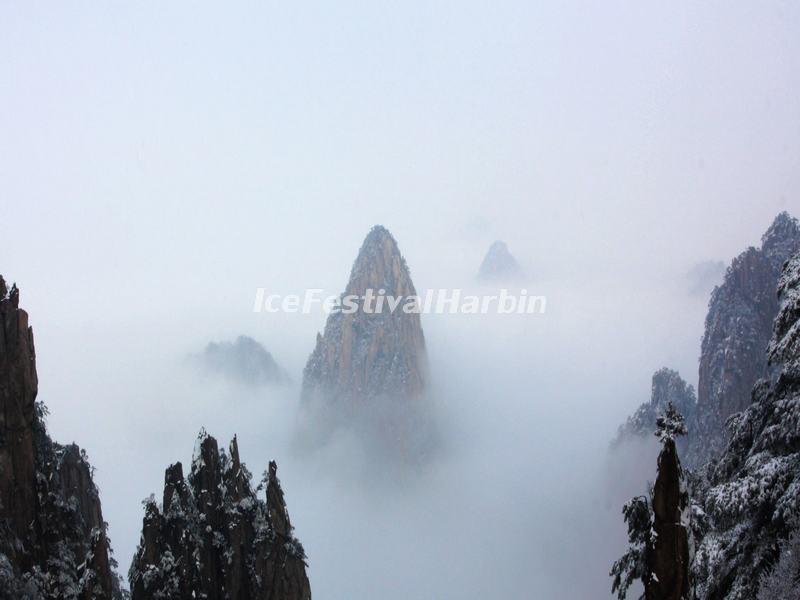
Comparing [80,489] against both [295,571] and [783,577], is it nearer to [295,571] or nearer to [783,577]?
[295,571]

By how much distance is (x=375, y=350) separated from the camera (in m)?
170

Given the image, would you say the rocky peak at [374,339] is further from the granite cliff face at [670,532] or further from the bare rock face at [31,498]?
the granite cliff face at [670,532]

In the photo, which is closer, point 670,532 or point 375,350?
point 670,532

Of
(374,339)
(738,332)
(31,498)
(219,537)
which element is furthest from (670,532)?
(374,339)

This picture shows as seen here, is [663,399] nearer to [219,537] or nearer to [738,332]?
[738,332]

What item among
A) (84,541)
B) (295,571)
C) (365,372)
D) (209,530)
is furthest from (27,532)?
(365,372)

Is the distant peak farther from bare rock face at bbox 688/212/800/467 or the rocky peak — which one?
bare rock face at bbox 688/212/800/467

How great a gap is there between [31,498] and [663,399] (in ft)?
307

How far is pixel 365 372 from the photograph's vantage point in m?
171

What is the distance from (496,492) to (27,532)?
147 m

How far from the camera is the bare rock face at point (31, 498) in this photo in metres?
28.8

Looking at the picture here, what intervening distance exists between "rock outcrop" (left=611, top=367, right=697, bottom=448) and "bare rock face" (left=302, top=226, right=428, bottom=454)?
74.3m

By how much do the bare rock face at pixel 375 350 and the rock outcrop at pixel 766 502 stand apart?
486ft

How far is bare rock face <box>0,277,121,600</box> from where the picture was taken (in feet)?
94.5
